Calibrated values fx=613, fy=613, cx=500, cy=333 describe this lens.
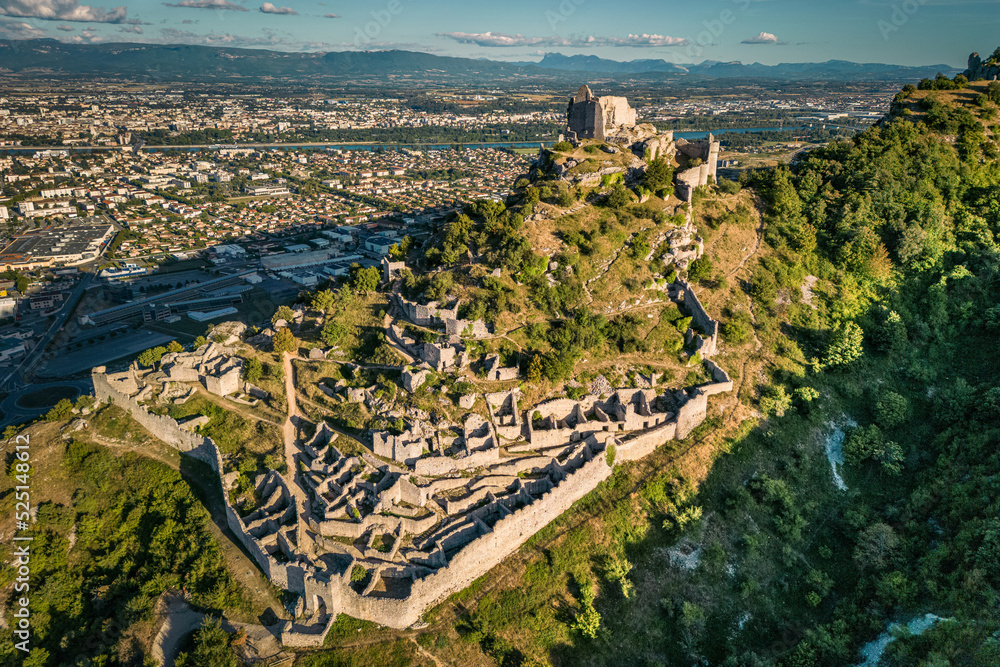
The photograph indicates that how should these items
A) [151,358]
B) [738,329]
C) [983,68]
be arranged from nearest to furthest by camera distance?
[738,329], [151,358], [983,68]

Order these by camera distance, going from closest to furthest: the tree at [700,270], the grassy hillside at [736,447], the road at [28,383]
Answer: the grassy hillside at [736,447] < the tree at [700,270] < the road at [28,383]

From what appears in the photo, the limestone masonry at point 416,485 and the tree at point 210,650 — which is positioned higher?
the limestone masonry at point 416,485

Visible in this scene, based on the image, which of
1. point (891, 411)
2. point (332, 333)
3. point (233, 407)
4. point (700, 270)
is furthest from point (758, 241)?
point (233, 407)

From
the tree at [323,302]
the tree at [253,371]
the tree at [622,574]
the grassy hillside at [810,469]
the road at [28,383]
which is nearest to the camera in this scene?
the grassy hillside at [810,469]

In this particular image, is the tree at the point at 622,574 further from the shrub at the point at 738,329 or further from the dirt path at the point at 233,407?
the dirt path at the point at 233,407

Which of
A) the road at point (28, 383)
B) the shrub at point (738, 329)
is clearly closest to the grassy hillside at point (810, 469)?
the shrub at point (738, 329)

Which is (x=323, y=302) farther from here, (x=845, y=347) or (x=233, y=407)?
(x=845, y=347)

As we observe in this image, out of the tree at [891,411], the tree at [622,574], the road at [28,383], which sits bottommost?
the road at [28,383]
